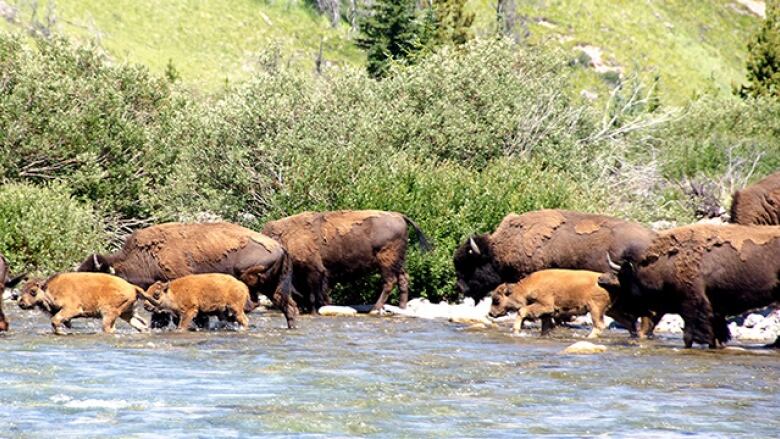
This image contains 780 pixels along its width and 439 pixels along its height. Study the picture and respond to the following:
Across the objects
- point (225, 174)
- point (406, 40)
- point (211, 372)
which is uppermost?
point (406, 40)

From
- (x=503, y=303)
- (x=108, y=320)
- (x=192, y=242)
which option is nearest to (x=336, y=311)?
(x=192, y=242)

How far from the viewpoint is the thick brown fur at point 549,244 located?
22922 millimetres

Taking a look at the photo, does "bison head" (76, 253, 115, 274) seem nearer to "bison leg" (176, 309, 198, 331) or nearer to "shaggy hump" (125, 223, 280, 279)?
"shaggy hump" (125, 223, 280, 279)

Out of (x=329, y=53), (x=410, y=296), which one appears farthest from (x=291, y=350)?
(x=329, y=53)

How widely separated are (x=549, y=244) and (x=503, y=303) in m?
2.70

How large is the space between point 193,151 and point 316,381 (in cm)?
1805

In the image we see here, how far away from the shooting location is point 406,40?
63.2 metres

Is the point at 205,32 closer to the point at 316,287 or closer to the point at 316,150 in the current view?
the point at 316,150

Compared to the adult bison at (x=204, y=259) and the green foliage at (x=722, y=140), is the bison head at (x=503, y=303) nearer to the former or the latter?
the adult bison at (x=204, y=259)

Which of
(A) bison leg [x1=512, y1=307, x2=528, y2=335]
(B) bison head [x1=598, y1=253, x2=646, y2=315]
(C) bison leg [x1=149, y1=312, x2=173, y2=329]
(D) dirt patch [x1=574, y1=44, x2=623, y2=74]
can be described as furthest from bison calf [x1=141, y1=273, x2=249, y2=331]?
(D) dirt patch [x1=574, y1=44, x2=623, y2=74]

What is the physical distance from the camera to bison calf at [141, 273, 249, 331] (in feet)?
65.4

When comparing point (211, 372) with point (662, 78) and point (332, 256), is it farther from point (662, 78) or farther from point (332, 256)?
point (662, 78)

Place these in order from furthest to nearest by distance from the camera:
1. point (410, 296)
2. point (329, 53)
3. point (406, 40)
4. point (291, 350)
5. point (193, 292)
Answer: point (329, 53) < point (406, 40) < point (410, 296) < point (193, 292) < point (291, 350)

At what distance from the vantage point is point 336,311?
81.6 feet
